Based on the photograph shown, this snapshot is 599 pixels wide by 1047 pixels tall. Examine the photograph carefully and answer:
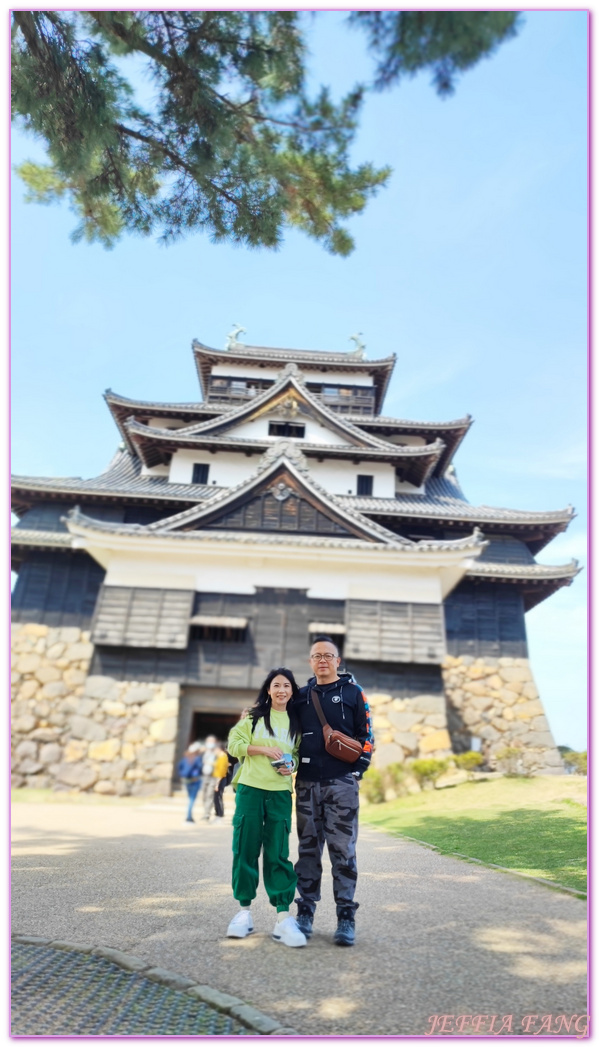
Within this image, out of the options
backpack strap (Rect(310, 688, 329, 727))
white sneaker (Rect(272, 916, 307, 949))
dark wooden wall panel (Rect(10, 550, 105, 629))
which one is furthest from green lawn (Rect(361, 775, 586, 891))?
dark wooden wall panel (Rect(10, 550, 105, 629))

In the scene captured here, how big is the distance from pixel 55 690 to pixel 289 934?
13.5 m

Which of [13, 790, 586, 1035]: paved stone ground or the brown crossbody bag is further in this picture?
the brown crossbody bag

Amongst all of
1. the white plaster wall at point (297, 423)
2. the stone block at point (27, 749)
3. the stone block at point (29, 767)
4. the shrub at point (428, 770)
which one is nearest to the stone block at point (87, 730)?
the stone block at point (29, 767)

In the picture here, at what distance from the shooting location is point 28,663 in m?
15.4

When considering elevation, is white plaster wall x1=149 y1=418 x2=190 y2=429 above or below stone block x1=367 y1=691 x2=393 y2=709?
above

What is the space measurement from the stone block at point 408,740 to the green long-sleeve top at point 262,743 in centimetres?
949

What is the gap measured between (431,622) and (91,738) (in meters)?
7.25

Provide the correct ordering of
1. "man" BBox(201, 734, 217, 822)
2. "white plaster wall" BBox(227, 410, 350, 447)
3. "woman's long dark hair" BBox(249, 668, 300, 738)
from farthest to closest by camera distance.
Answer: "white plaster wall" BBox(227, 410, 350, 447), "man" BBox(201, 734, 217, 822), "woman's long dark hair" BBox(249, 668, 300, 738)

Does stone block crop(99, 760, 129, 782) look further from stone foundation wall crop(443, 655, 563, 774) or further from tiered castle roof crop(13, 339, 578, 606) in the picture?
stone foundation wall crop(443, 655, 563, 774)

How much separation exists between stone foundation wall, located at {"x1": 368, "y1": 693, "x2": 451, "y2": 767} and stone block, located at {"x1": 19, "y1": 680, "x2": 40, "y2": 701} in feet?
27.2

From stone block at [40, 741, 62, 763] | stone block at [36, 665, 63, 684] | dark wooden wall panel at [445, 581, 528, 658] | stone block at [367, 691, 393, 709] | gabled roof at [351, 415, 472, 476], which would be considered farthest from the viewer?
gabled roof at [351, 415, 472, 476]

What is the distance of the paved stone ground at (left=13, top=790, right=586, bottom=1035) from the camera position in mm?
2533

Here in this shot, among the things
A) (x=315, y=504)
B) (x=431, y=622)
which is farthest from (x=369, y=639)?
(x=315, y=504)

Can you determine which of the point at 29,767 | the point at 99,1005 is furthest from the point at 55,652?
the point at 99,1005
